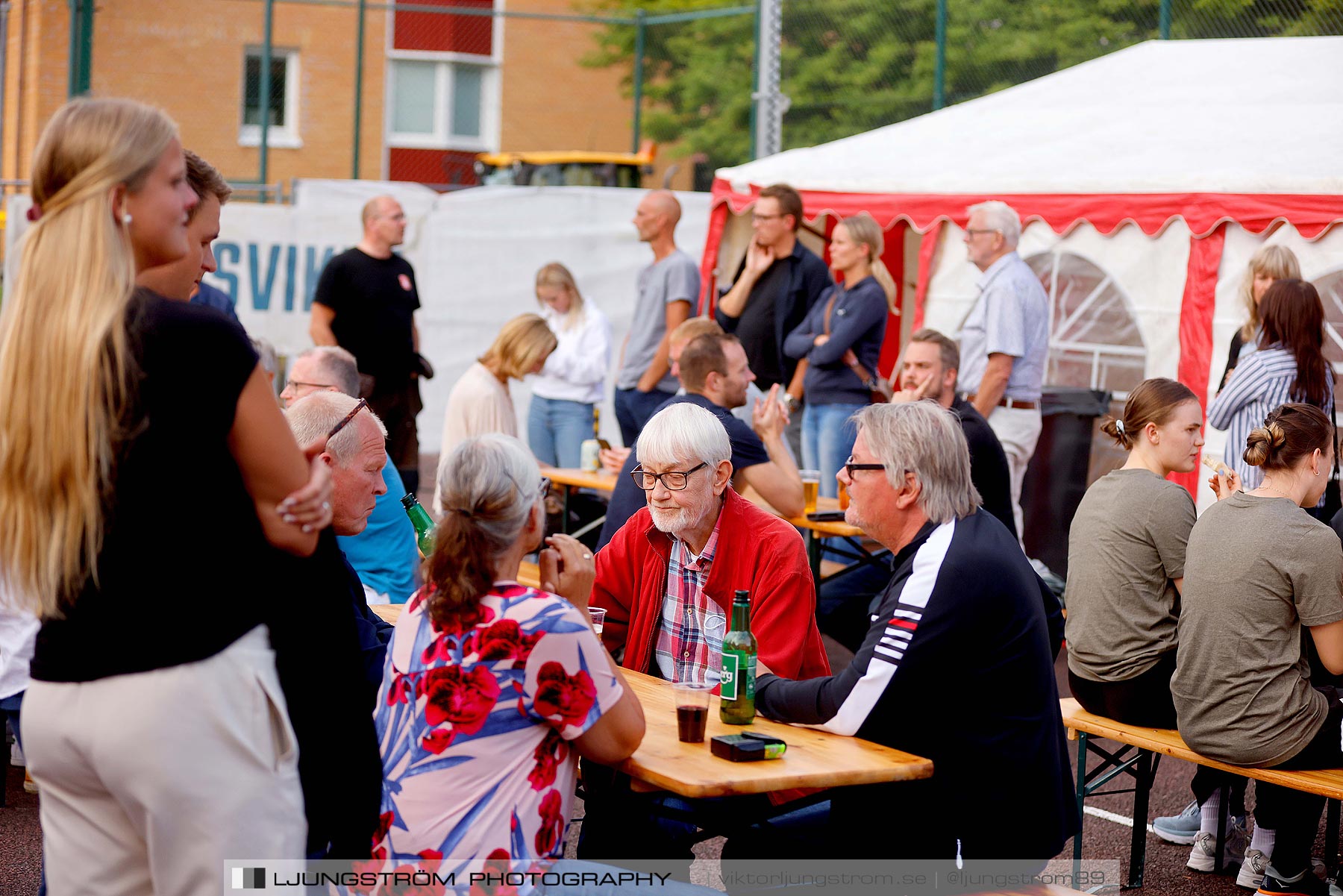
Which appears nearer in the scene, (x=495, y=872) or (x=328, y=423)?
(x=495, y=872)

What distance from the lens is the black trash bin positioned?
8.11 m

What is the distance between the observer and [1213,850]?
14.6ft

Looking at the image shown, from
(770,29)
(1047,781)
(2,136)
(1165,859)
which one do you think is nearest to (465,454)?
(1047,781)

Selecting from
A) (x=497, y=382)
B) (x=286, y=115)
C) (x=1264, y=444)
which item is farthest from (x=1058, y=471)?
(x=286, y=115)

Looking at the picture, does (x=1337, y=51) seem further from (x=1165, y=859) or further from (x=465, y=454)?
(x=465, y=454)

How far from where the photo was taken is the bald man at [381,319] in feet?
27.5

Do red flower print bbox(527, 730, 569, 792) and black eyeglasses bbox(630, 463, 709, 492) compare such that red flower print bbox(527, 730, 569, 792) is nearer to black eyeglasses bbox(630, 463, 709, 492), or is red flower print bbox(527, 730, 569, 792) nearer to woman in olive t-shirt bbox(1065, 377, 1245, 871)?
black eyeglasses bbox(630, 463, 709, 492)

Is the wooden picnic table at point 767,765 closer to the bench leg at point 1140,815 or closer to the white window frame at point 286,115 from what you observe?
the bench leg at point 1140,815

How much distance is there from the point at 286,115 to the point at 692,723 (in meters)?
19.3

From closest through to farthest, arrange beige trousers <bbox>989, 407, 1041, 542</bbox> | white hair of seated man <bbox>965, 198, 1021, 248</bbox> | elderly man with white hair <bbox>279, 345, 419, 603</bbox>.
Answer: elderly man with white hair <bbox>279, 345, 419, 603</bbox> → white hair of seated man <bbox>965, 198, 1021, 248</bbox> → beige trousers <bbox>989, 407, 1041, 542</bbox>

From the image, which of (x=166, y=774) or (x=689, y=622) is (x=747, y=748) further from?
(x=166, y=774)

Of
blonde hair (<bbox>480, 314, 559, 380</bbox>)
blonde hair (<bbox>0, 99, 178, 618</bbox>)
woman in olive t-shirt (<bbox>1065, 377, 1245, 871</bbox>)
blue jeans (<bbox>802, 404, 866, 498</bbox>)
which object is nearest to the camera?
blonde hair (<bbox>0, 99, 178, 618</bbox>)

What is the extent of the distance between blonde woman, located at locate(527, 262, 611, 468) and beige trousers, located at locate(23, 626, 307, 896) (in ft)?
21.6

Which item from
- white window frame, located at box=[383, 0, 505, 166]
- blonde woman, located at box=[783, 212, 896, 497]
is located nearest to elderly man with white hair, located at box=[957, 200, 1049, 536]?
blonde woman, located at box=[783, 212, 896, 497]
